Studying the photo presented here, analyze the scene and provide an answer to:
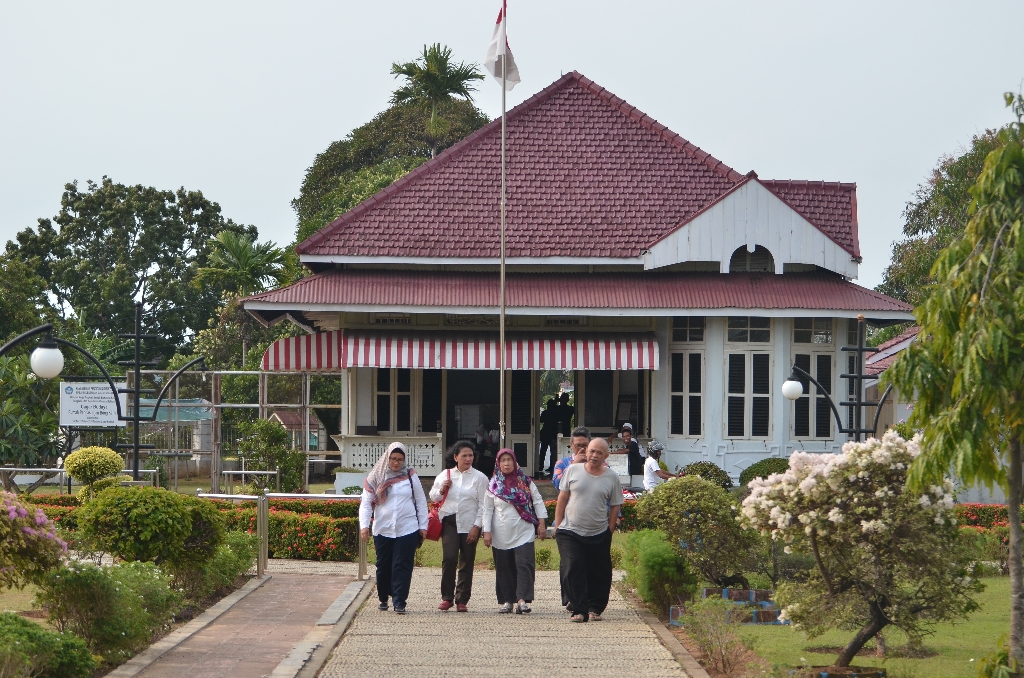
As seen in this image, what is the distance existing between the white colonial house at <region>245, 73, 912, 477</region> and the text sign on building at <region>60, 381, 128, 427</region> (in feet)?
9.63

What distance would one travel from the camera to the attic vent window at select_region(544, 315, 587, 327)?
2436cm

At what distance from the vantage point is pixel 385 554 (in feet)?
39.8

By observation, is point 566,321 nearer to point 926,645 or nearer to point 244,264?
point 926,645

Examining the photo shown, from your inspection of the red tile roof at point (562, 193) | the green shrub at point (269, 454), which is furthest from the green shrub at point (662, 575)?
the green shrub at point (269, 454)

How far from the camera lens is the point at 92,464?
64.7 ft

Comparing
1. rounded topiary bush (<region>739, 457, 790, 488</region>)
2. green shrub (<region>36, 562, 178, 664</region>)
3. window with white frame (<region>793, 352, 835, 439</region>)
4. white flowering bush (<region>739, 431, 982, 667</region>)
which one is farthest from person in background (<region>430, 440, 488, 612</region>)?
window with white frame (<region>793, 352, 835, 439</region>)

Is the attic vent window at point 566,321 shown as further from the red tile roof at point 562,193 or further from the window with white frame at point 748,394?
the window with white frame at point 748,394

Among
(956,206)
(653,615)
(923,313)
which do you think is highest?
(956,206)

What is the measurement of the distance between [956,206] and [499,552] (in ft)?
87.0

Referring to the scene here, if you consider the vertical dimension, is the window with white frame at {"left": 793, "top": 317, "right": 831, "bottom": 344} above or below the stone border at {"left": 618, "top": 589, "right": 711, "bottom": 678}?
above

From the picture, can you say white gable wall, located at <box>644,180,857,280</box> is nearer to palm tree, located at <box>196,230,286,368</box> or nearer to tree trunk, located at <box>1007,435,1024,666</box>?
tree trunk, located at <box>1007,435,1024,666</box>

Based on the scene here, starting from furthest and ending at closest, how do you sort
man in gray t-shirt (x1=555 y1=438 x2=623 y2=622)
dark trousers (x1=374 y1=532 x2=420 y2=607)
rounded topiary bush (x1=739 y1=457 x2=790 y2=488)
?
rounded topiary bush (x1=739 y1=457 x2=790 y2=488) < dark trousers (x1=374 y1=532 x2=420 y2=607) < man in gray t-shirt (x1=555 y1=438 x2=623 y2=622)

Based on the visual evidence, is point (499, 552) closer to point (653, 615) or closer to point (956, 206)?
point (653, 615)

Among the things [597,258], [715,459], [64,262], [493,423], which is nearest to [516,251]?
[597,258]
